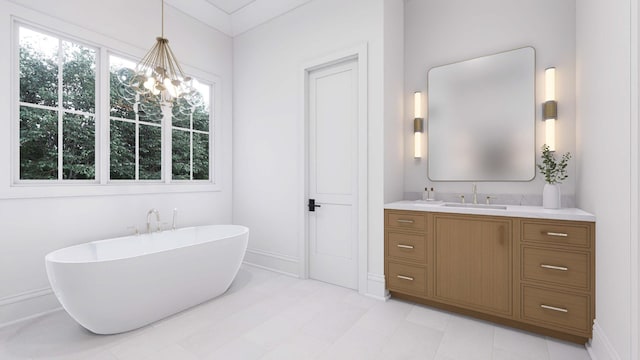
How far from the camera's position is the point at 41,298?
2.47 meters

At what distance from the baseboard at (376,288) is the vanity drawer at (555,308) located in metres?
1.12

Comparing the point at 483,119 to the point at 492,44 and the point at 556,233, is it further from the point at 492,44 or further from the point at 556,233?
the point at 556,233

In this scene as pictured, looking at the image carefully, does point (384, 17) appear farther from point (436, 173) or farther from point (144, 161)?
point (144, 161)

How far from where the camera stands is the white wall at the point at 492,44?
2.46m

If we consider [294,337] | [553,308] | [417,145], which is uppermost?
[417,145]

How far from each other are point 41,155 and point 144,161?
34.5 inches

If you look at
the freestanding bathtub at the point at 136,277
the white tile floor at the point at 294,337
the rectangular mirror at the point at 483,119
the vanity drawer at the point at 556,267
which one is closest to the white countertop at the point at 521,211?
the vanity drawer at the point at 556,267

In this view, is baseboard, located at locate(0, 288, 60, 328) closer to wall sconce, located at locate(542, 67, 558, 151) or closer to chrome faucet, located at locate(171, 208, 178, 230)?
chrome faucet, located at locate(171, 208, 178, 230)

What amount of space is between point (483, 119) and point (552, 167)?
0.74 meters

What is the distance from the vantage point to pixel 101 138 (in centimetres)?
289

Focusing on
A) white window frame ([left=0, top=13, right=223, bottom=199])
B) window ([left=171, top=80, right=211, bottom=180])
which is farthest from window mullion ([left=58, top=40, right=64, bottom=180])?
window ([left=171, top=80, right=211, bottom=180])

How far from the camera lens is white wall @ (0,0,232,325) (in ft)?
7.63

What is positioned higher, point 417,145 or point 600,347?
point 417,145

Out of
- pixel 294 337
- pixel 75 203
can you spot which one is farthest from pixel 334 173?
pixel 75 203
